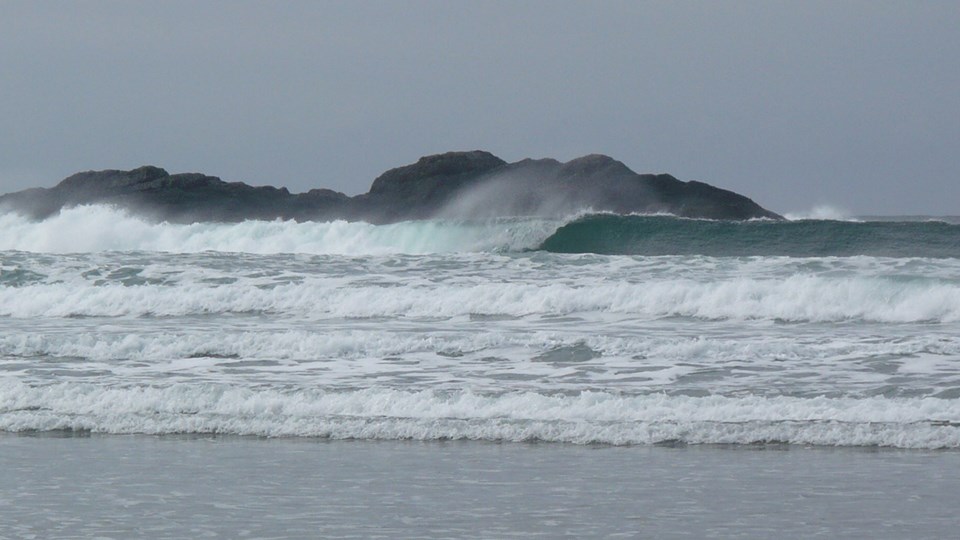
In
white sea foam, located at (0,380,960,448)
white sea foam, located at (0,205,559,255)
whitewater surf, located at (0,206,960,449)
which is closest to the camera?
white sea foam, located at (0,380,960,448)

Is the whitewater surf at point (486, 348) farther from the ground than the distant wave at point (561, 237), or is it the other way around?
the distant wave at point (561, 237)

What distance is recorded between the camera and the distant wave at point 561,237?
27047mm

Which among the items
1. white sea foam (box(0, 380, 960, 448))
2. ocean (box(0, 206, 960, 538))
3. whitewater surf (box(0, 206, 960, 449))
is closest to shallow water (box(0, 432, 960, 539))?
ocean (box(0, 206, 960, 538))

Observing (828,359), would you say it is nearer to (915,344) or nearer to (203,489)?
(915,344)

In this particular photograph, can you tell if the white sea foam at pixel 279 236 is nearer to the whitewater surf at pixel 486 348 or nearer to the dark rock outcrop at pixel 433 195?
the dark rock outcrop at pixel 433 195

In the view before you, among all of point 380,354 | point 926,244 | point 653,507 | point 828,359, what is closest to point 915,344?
point 828,359

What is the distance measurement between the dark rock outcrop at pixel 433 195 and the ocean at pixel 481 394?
14.8 m

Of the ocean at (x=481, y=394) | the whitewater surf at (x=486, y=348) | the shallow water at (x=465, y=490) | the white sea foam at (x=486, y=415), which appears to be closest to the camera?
the shallow water at (x=465, y=490)

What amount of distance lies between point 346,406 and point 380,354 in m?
2.76

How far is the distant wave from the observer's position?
88.7ft

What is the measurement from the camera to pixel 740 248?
27.3 metres

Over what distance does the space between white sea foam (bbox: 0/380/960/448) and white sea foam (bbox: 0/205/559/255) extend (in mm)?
17707

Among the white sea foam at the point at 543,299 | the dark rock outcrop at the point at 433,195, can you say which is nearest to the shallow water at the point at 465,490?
the white sea foam at the point at 543,299

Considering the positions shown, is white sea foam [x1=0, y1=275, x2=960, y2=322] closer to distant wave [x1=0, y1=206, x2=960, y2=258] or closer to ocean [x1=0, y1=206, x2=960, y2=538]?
ocean [x1=0, y1=206, x2=960, y2=538]
